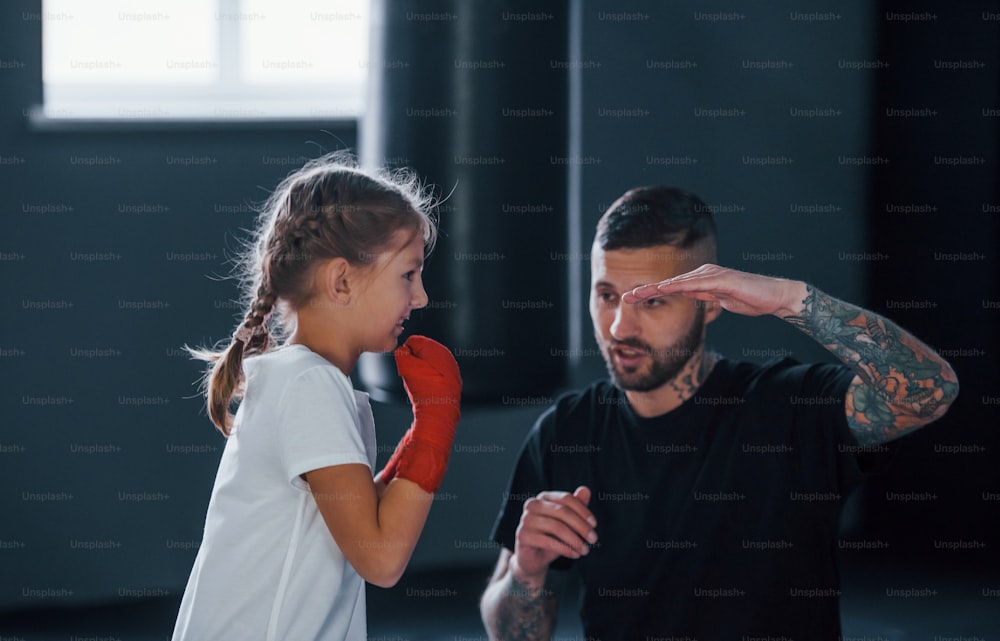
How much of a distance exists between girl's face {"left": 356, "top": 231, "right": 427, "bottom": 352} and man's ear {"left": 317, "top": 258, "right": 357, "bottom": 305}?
0.02 m

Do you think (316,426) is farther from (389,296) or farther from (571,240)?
(571,240)

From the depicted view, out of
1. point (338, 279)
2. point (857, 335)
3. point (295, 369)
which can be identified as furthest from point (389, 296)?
point (857, 335)

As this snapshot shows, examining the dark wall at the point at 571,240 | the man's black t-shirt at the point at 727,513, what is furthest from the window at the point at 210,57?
the man's black t-shirt at the point at 727,513

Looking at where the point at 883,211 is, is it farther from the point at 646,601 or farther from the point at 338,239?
the point at 338,239

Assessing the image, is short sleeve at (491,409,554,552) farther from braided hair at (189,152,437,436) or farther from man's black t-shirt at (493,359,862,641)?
braided hair at (189,152,437,436)

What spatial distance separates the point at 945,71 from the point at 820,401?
95.6 inches

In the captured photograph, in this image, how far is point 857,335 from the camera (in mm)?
1478

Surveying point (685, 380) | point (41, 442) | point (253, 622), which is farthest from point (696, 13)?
point (253, 622)

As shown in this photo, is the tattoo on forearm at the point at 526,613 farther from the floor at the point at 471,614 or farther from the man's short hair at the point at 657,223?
the floor at the point at 471,614

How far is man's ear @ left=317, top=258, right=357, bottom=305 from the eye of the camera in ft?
4.04

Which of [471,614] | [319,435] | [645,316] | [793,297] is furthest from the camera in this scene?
[471,614]

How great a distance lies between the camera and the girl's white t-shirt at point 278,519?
3.55 ft

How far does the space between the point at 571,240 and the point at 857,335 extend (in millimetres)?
1427

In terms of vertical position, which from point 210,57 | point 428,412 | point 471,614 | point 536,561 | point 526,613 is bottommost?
point 471,614
